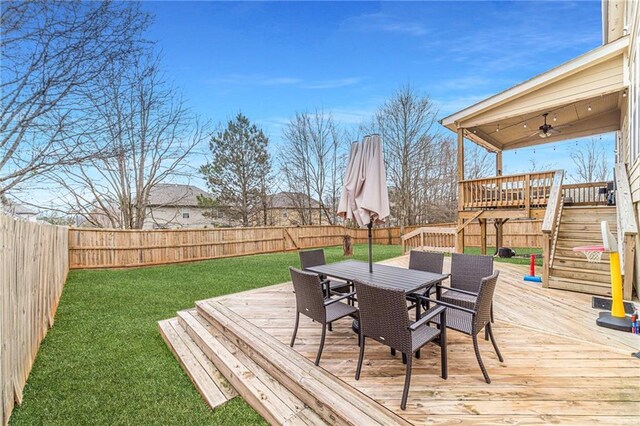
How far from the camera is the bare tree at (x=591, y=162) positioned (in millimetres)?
19172

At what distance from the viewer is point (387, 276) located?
368cm

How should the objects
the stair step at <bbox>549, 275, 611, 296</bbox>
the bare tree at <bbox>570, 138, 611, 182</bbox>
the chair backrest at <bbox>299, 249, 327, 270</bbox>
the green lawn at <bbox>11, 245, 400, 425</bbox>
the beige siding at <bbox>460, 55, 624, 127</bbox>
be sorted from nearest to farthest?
the green lawn at <bbox>11, 245, 400, 425</bbox>
the chair backrest at <bbox>299, 249, 327, 270</bbox>
the stair step at <bbox>549, 275, 611, 296</bbox>
the beige siding at <bbox>460, 55, 624, 127</bbox>
the bare tree at <bbox>570, 138, 611, 182</bbox>

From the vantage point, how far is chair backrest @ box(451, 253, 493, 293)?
369 centimetres

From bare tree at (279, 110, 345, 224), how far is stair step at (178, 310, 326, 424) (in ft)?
58.5

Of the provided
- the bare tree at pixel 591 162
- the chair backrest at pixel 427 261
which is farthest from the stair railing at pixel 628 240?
the bare tree at pixel 591 162

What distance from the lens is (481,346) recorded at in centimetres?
313

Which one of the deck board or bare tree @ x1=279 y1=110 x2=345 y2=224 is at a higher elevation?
bare tree @ x1=279 y1=110 x2=345 y2=224

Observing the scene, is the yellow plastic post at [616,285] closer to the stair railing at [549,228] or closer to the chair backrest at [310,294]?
the stair railing at [549,228]

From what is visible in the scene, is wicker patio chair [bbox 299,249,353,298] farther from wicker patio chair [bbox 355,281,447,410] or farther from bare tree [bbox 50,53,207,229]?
bare tree [bbox 50,53,207,229]

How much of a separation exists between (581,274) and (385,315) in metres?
5.15

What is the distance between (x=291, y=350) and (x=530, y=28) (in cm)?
1058

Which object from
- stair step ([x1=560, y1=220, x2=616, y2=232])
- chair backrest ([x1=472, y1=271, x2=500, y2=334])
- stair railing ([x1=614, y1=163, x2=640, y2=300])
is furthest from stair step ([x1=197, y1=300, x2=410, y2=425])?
stair step ([x1=560, y1=220, x2=616, y2=232])

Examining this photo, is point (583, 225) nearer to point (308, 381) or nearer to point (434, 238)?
point (434, 238)

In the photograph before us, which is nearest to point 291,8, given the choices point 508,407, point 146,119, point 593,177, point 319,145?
point 146,119
